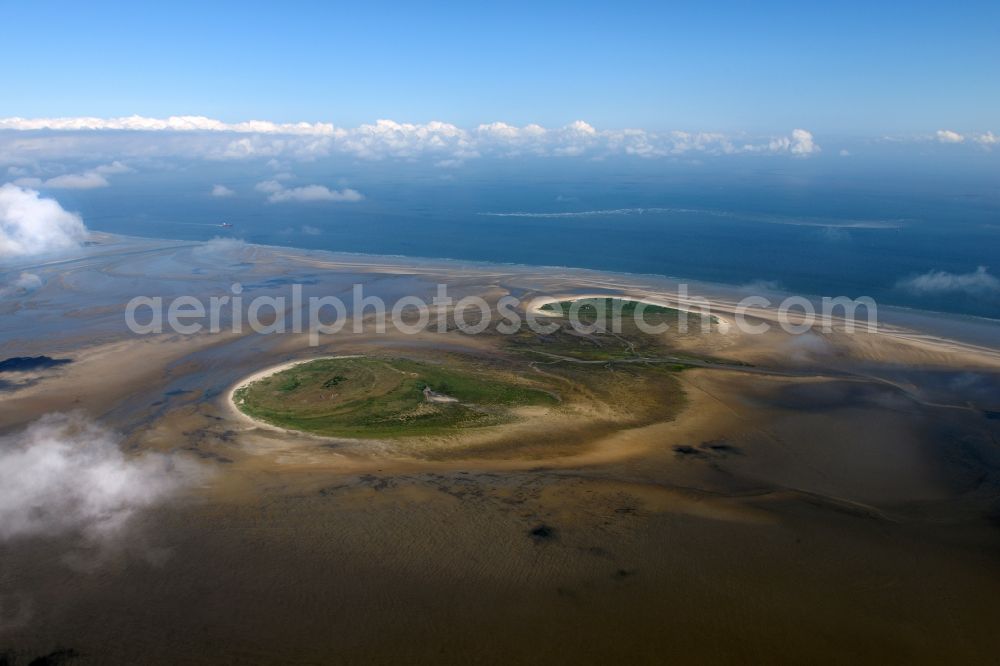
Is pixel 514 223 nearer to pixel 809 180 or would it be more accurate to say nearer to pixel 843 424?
pixel 843 424

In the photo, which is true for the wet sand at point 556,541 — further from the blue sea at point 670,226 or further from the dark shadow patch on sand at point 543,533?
the blue sea at point 670,226

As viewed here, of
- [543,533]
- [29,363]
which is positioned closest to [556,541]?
[543,533]

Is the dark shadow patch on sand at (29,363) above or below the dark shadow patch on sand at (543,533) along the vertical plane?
above

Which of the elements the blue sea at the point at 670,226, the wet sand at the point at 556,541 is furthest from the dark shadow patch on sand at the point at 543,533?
the blue sea at the point at 670,226

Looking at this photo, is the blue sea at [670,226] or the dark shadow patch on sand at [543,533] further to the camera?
the blue sea at [670,226]

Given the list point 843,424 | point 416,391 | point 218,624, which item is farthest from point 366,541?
point 843,424

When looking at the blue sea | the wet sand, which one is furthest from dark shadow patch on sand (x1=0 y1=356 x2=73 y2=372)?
the blue sea

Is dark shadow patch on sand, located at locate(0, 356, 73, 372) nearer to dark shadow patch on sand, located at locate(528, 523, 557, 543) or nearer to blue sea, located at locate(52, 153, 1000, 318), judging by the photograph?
dark shadow patch on sand, located at locate(528, 523, 557, 543)
